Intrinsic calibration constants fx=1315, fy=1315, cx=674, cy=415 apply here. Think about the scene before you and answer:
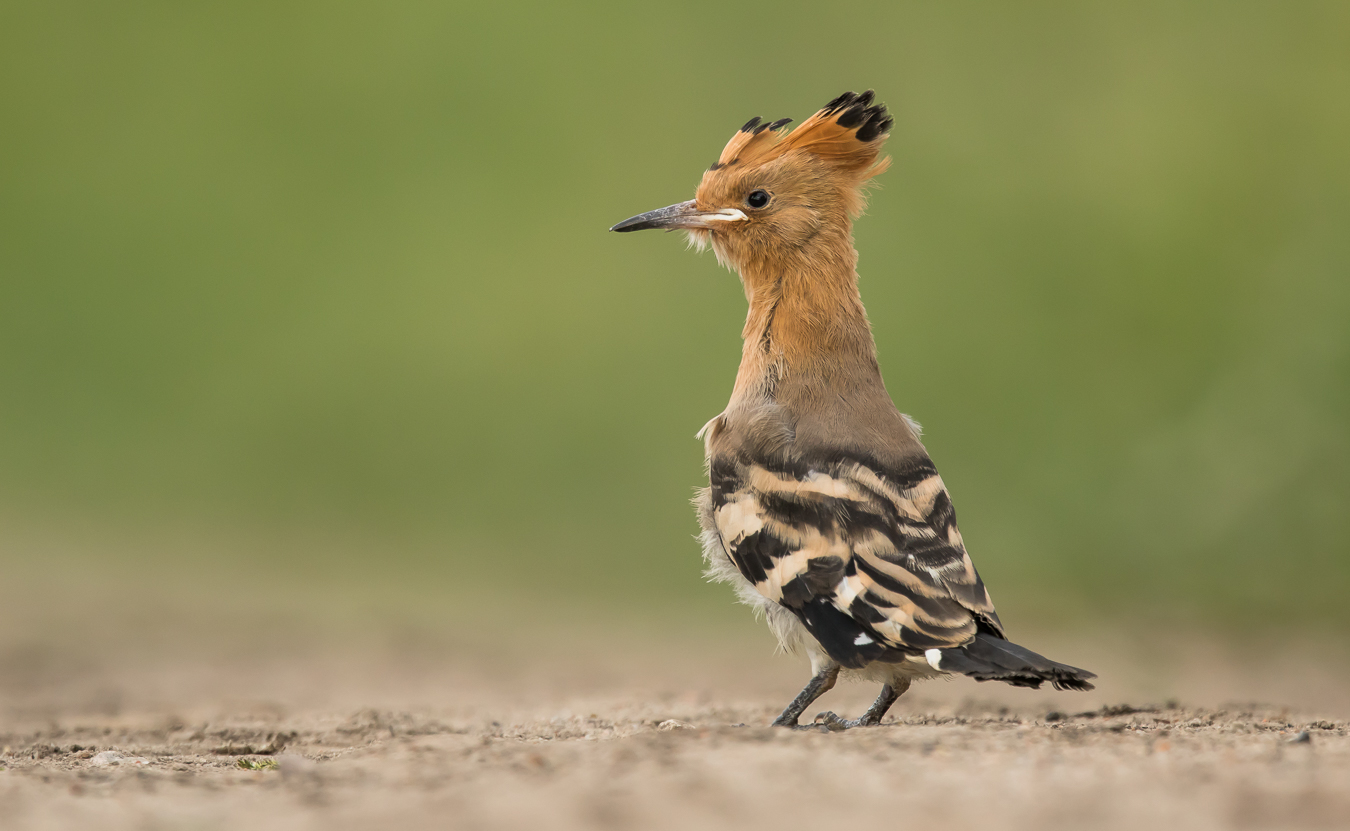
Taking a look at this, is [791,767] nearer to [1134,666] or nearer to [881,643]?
[881,643]

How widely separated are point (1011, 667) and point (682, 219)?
250 cm

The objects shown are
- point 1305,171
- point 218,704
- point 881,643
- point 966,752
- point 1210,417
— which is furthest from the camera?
point 1305,171

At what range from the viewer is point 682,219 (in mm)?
5531

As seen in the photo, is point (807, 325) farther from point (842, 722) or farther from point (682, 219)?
point (842, 722)

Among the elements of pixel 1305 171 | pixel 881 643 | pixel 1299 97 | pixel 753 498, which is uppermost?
pixel 1299 97

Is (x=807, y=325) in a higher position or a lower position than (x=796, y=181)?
lower

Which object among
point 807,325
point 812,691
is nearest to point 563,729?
point 812,691

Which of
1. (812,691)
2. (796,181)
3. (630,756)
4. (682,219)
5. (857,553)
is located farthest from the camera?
(682,219)

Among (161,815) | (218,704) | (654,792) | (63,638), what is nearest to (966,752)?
(654,792)

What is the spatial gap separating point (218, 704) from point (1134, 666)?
5461 mm

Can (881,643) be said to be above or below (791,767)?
above

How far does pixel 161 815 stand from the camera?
3.02 metres

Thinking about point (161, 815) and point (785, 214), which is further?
point (785, 214)

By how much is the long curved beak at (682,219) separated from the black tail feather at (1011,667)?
2184 mm
